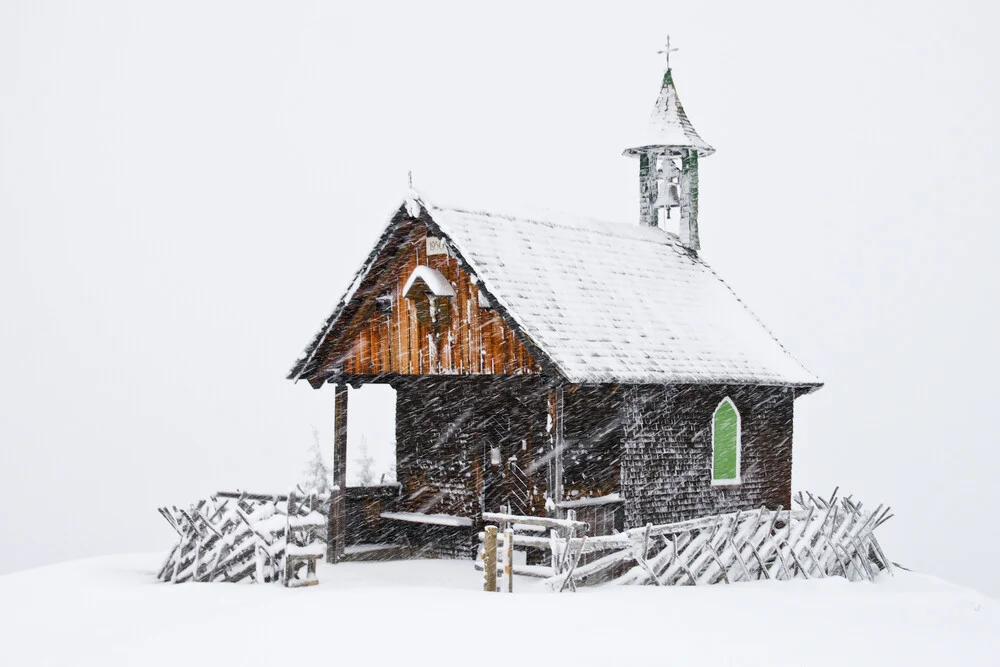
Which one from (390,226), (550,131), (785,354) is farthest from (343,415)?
(550,131)

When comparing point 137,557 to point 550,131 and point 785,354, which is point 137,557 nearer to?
point 785,354

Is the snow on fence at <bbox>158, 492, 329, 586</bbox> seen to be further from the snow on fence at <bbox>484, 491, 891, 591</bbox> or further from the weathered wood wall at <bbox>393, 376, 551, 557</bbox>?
the weathered wood wall at <bbox>393, 376, 551, 557</bbox>

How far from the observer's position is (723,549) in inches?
781

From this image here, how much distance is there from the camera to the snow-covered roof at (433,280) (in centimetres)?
2005

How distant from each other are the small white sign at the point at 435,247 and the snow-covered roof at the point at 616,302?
0.56 metres

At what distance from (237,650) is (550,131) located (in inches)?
5174

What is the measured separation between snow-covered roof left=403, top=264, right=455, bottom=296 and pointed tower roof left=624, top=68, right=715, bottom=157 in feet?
30.1

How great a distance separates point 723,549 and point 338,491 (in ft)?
23.2

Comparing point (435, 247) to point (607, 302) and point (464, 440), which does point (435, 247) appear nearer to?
point (607, 302)

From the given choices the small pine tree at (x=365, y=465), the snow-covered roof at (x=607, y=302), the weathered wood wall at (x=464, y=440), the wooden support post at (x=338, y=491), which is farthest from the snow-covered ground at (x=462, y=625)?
the small pine tree at (x=365, y=465)

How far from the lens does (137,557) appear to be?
74.0ft

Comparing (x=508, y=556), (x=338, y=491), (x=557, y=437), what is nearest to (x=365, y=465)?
(x=338, y=491)

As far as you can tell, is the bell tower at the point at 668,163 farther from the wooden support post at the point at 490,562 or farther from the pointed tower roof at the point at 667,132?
the wooden support post at the point at 490,562

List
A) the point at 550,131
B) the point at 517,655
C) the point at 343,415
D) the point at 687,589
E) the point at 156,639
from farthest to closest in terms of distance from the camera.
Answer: the point at 550,131 → the point at 343,415 → the point at 687,589 → the point at 156,639 → the point at 517,655
